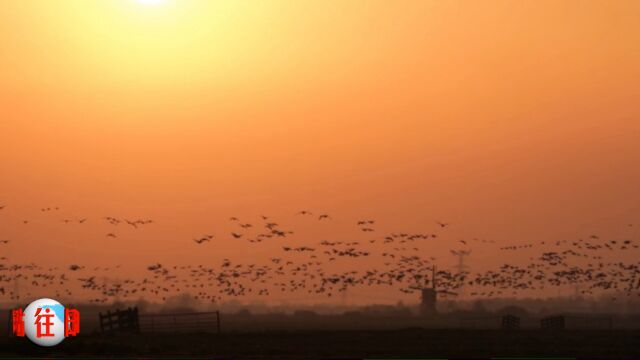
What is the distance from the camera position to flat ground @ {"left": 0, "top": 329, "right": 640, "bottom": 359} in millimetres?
52031

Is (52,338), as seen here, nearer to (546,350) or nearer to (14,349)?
(14,349)

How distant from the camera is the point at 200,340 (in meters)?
63.5

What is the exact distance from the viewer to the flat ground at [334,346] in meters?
52.0

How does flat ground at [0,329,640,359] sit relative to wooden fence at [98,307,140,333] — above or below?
below

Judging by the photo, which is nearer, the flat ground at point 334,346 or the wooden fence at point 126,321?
the flat ground at point 334,346

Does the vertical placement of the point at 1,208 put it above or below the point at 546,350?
above

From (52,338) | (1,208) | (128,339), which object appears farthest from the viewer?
(1,208)

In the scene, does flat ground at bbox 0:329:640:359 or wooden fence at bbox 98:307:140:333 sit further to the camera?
wooden fence at bbox 98:307:140:333

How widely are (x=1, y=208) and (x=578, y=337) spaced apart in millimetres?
41826

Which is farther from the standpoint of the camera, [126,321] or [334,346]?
[126,321]

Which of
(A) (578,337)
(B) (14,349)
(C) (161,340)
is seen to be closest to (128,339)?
(C) (161,340)

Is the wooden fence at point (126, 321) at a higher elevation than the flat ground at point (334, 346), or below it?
higher

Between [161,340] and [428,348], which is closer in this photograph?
[428,348]

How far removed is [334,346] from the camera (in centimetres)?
5759
